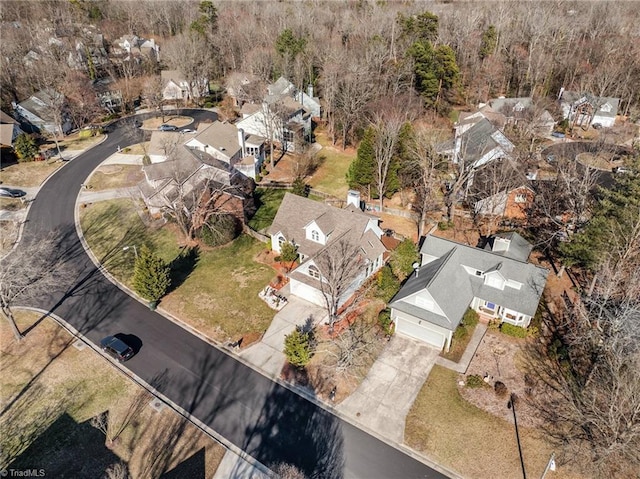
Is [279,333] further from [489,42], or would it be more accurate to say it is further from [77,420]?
[489,42]

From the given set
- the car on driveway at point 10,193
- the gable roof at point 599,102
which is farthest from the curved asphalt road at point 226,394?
the gable roof at point 599,102

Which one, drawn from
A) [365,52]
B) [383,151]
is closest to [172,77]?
[365,52]

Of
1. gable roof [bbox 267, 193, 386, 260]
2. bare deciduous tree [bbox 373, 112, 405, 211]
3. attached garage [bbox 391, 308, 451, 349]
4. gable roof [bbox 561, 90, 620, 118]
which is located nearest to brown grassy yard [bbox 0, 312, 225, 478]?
attached garage [bbox 391, 308, 451, 349]

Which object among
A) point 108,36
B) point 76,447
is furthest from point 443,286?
point 108,36

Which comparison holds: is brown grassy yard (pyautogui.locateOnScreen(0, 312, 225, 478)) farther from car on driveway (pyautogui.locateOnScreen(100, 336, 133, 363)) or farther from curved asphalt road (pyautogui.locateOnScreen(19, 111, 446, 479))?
curved asphalt road (pyautogui.locateOnScreen(19, 111, 446, 479))

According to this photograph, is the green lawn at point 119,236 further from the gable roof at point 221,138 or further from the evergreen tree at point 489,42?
the evergreen tree at point 489,42

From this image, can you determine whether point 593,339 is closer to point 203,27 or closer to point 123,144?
point 123,144
